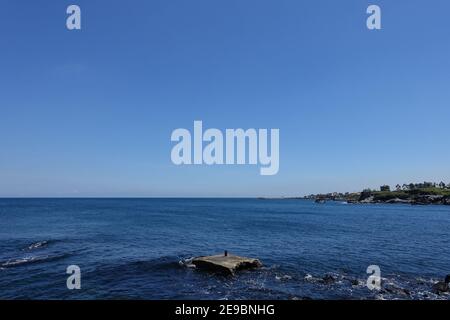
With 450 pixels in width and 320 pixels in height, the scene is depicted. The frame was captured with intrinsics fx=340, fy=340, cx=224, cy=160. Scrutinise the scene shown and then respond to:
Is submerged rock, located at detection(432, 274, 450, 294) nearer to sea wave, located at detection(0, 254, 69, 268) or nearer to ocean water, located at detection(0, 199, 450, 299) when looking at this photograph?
ocean water, located at detection(0, 199, 450, 299)

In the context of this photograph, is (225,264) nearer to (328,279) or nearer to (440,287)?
(328,279)

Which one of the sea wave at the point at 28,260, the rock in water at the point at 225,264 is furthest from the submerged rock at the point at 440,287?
the sea wave at the point at 28,260

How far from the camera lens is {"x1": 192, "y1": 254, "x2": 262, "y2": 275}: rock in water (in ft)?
128

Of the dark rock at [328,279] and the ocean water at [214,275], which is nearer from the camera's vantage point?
the ocean water at [214,275]

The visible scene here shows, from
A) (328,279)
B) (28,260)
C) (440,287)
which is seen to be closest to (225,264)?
(328,279)

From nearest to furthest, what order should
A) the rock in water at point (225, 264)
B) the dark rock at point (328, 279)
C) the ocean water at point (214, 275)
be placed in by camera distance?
the ocean water at point (214, 275) < the dark rock at point (328, 279) < the rock in water at point (225, 264)

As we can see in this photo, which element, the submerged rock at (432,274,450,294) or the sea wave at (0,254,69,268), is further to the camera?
the sea wave at (0,254,69,268)

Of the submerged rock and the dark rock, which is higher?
the submerged rock

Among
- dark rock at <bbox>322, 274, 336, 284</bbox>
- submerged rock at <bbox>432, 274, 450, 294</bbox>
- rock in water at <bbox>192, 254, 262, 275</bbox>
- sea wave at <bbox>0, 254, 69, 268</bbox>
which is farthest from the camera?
sea wave at <bbox>0, 254, 69, 268</bbox>

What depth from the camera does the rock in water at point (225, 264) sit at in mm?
38981

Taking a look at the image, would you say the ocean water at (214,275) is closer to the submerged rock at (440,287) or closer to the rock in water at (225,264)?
the submerged rock at (440,287)

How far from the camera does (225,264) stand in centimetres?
3959

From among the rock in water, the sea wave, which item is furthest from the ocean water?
the rock in water
